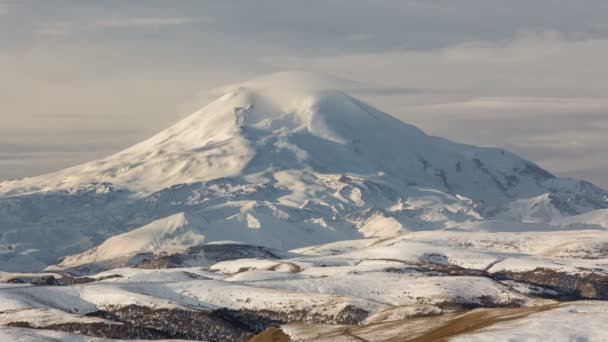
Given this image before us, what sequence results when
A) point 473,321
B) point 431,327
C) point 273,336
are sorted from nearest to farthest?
1. point 473,321
2. point 431,327
3. point 273,336

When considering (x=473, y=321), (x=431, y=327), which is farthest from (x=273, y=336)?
(x=473, y=321)

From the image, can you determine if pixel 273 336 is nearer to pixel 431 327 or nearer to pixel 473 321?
pixel 431 327

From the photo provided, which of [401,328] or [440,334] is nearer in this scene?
[440,334]

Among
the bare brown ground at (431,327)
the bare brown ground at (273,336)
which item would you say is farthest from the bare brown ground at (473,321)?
the bare brown ground at (273,336)

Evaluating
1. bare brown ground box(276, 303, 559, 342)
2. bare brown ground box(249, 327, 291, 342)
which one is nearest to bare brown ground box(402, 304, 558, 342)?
bare brown ground box(276, 303, 559, 342)

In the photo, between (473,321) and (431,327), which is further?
(431,327)

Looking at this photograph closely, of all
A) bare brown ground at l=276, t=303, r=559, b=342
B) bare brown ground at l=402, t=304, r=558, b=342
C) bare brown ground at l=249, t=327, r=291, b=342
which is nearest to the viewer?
bare brown ground at l=402, t=304, r=558, b=342

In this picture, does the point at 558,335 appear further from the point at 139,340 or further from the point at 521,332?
the point at 139,340

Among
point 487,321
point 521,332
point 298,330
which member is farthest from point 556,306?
point 298,330

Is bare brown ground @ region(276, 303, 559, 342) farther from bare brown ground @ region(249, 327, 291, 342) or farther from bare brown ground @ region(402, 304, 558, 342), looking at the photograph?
bare brown ground @ region(249, 327, 291, 342)

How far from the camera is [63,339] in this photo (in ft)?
586

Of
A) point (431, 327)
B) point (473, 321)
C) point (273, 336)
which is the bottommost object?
point (273, 336)

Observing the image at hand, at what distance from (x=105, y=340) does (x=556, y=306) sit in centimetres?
6627

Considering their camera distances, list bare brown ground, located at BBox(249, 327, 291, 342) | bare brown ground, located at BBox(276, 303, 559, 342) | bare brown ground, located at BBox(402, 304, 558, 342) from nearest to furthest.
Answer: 1. bare brown ground, located at BBox(402, 304, 558, 342)
2. bare brown ground, located at BBox(276, 303, 559, 342)
3. bare brown ground, located at BBox(249, 327, 291, 342)
